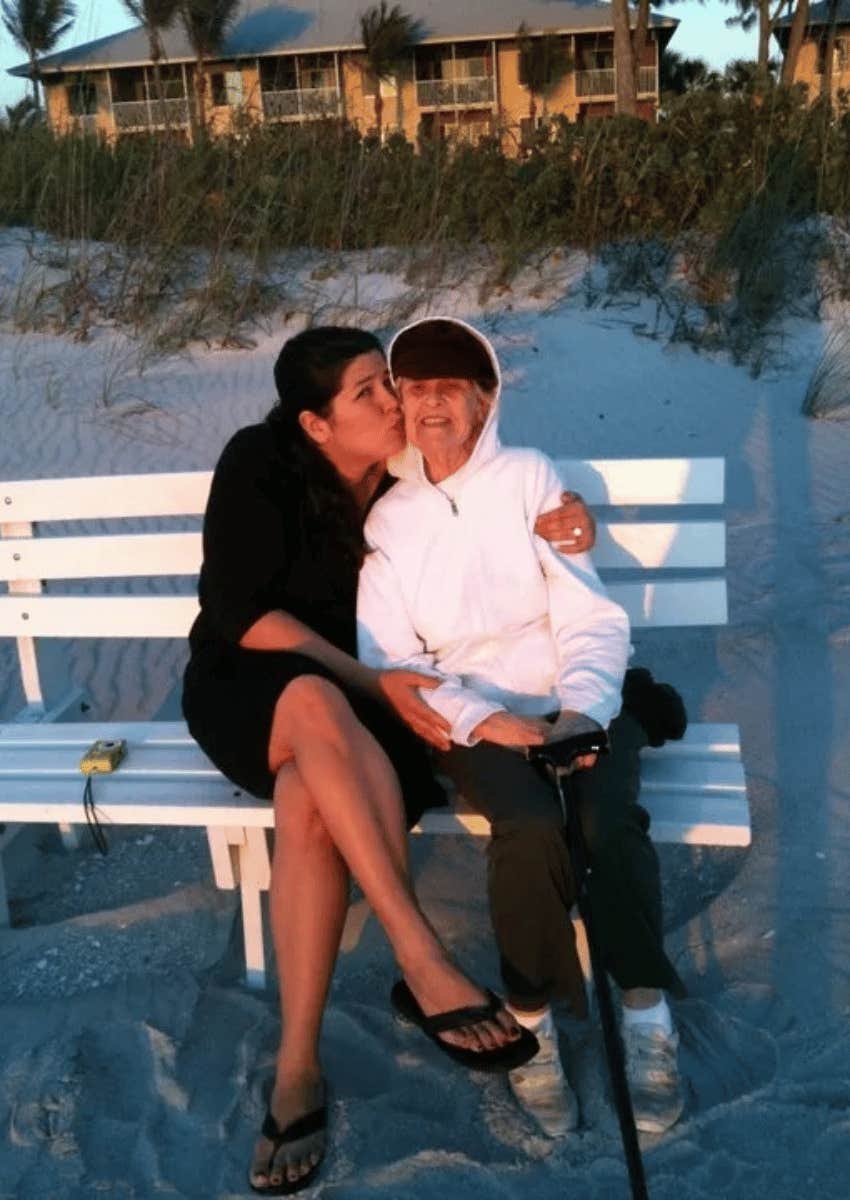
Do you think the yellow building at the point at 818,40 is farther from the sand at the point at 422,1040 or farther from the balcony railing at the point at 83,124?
the sand at the point at 422,1040

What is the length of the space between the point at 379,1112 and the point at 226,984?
0.67 metres

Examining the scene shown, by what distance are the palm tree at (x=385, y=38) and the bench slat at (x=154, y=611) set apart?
28332mm

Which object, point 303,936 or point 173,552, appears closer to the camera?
point 303,936

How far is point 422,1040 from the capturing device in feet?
10.2

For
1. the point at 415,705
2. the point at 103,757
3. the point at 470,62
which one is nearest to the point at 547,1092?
the point at 415,705

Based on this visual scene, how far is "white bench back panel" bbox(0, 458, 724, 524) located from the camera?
12.2 feet

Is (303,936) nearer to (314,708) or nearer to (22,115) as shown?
(314,708)

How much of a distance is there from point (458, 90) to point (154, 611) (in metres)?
29.8

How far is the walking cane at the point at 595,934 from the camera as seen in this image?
2.41m

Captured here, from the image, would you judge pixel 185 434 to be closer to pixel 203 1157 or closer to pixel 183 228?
pixel 183 228

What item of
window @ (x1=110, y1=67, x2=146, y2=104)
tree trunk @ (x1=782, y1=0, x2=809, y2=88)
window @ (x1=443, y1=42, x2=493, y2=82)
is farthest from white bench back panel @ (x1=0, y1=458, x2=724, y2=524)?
window @ (x1=110, y1=67, x2=146, y2=104)

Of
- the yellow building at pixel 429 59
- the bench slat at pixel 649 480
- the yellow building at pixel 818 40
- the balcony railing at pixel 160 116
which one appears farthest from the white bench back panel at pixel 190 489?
the yellow building at pixel 818 40

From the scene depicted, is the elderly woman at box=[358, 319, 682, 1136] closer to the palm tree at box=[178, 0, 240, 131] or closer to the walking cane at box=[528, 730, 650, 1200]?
the walking cane at box=[528, 730, 650, 1200]

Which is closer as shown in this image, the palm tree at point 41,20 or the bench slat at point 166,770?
the bench slat at point 166,770
